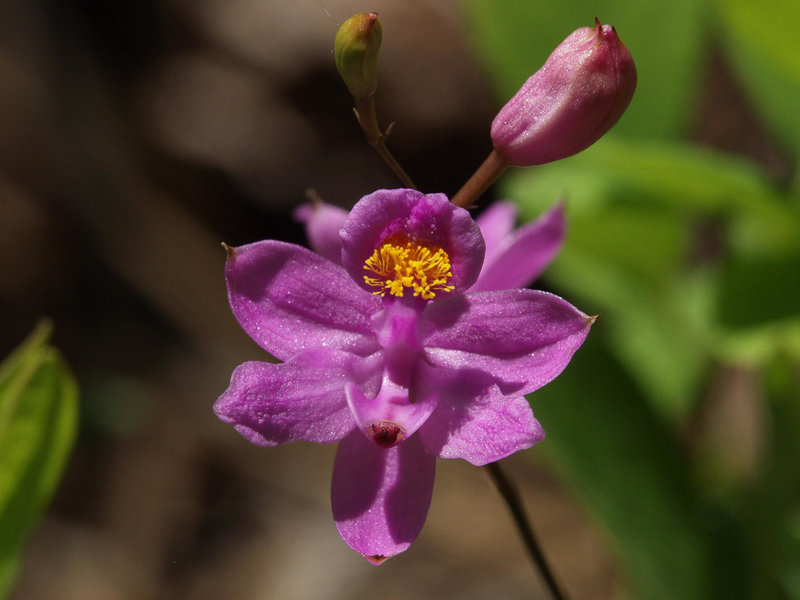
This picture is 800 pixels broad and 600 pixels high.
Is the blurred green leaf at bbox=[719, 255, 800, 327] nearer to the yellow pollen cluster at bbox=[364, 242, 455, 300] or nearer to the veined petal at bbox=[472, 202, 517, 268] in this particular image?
the veined petal at bbox=[472, 202, 517, 268]

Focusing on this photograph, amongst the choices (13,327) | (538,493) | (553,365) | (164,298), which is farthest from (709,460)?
(13,327)

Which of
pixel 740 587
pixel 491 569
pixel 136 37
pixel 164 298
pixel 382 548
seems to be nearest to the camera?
pixel 382 548

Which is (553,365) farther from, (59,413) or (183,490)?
(183,490)

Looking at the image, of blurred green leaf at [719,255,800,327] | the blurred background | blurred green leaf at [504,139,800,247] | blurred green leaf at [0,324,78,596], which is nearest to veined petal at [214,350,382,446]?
blurred green leaf at [0,324,78,596]

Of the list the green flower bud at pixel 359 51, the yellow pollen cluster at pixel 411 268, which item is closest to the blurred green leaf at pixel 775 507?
the yellow pollen cluster at pixel 411 268

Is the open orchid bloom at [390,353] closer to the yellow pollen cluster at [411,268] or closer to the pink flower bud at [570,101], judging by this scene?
the yellow pollen cluster at [411,268]
